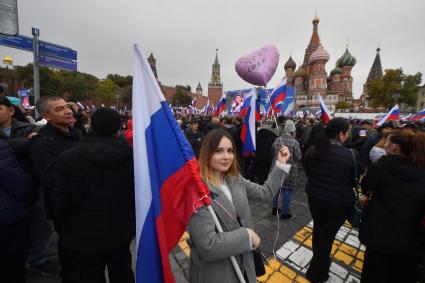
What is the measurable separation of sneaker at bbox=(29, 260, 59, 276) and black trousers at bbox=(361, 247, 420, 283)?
12.5 ft

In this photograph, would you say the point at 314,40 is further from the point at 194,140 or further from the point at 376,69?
the point at 194,140

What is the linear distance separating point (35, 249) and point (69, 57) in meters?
4.86

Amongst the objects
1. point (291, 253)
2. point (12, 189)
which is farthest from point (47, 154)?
point (291, 253)

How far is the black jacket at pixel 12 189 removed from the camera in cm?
169

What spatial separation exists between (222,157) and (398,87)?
163 feet

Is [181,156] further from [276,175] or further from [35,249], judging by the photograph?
[35,249]

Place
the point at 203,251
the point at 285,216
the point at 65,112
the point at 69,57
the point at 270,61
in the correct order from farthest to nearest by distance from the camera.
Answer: the point at 69,57 → the point at 285,216 → the point at 270,61 → the point at 65,112 → the point at 203,251

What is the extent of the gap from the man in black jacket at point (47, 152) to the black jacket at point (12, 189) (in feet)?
0.39

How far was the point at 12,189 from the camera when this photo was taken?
175 centimetres

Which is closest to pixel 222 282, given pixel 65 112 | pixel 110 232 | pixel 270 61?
pixel 110 232

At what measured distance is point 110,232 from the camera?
1737mm

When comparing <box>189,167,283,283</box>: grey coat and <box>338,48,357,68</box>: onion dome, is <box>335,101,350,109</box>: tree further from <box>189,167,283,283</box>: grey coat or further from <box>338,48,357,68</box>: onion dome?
<box>189,167,283,283</box>: grey coat

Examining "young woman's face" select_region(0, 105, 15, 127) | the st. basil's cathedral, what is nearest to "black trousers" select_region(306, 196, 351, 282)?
"young woman's face" select_region(0, 105, 15, 127)

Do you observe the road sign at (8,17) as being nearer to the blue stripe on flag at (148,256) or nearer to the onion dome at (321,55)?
the blue stripe on flag at (148,256)
